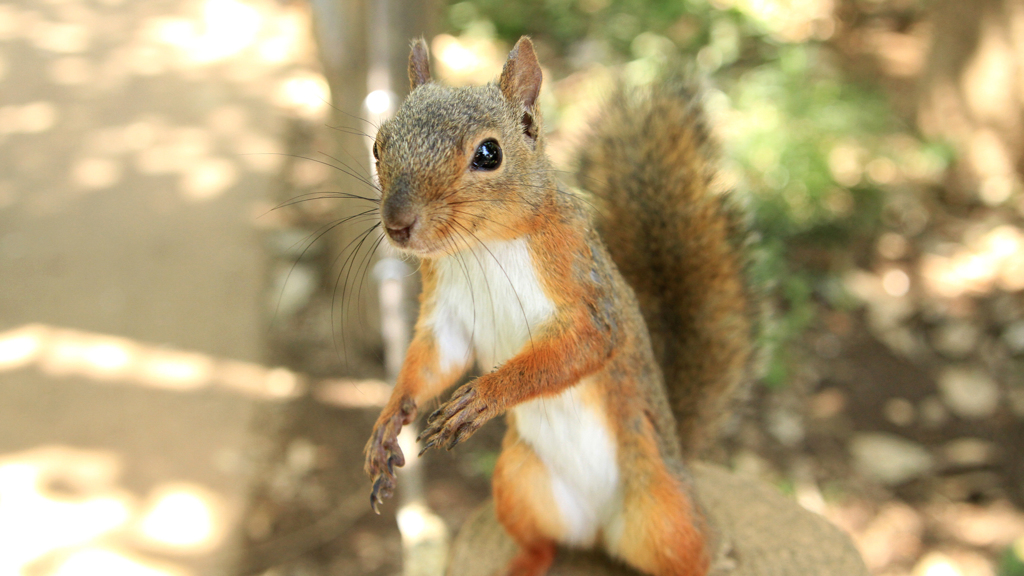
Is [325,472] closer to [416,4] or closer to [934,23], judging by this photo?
[416,4]

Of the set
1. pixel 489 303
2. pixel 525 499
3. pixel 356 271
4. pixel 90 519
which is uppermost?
pixel 356 271

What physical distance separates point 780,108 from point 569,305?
2968 millimetres

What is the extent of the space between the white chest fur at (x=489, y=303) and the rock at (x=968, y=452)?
2.13 m

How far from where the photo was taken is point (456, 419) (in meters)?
1.17

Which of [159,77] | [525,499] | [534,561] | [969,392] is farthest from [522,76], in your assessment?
[159,77]

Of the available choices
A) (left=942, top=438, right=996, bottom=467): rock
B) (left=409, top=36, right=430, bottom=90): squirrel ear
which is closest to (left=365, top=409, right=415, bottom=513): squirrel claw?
(left=409, top=36, right=430, bottom=90): squirrel ear

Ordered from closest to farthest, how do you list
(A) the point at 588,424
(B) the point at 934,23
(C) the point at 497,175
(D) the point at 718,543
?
(C) the point at 497,175 → (A) the point at 588,424 → (D) the point at 718,543 → (B) the point at 934,23

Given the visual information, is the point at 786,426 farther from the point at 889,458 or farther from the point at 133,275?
the point at 133,275

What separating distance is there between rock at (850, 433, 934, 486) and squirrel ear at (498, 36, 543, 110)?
218cm

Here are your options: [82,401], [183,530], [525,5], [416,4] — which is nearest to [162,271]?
[82,401]

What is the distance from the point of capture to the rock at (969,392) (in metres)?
2.94

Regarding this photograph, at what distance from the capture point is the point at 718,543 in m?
1.61

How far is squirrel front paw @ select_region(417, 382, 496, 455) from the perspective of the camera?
117cm

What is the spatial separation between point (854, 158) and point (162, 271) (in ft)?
10.5
